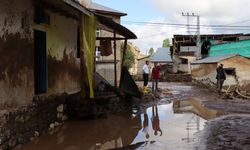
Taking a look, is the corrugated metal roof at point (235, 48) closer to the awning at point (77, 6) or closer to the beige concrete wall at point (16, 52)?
the awning at point (77, 6)

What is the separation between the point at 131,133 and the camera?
10.3 metres

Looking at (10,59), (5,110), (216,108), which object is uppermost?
(10,59)

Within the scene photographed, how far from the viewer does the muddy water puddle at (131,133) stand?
8.66 metres

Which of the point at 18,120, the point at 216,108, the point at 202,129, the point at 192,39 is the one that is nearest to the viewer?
the point at 18,120

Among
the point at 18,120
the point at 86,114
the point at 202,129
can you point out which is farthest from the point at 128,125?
the point at 18,120

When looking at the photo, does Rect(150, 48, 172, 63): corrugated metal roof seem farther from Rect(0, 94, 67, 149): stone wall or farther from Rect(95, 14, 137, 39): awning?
Rect(0, 94, 67, 149): stone wall

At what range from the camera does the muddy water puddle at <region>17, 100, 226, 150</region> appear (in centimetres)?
866

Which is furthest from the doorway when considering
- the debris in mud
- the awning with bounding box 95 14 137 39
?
the debris in mud

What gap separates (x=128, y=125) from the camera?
11.5m

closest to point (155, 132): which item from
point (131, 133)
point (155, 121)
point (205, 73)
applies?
point (131, 133)

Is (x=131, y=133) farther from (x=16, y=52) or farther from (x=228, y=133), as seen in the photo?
(x=16, y=52)

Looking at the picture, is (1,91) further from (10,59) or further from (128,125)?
(128,125)

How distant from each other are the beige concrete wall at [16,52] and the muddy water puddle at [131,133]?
1.22 m

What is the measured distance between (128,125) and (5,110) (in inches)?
180
